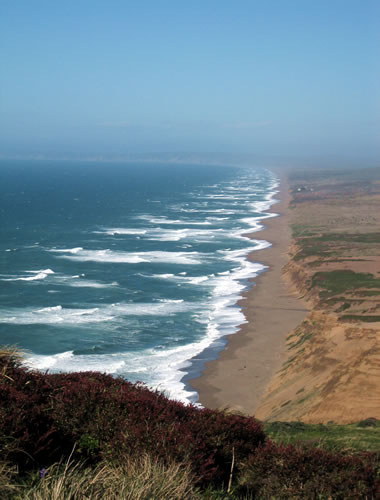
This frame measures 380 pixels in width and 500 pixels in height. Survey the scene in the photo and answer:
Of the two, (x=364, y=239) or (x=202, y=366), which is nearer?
(x=202, y=366)

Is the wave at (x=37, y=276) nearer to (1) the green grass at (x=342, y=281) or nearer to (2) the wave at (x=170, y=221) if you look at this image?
(1) the green grass at (x=342, y=281)

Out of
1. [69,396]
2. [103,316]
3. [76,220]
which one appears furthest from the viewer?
[76,220]

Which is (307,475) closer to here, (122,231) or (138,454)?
(138,454)

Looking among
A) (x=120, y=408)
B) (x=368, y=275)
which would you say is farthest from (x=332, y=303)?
(x=120, y=408)

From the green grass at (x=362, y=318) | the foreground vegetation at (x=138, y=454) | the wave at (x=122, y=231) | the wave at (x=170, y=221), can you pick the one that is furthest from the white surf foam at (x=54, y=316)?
the wave at (x=170, y=221)

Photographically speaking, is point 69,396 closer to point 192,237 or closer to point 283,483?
point 283,483

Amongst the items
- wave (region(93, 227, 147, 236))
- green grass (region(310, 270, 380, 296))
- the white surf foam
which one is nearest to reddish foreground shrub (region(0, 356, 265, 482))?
the white surf foam

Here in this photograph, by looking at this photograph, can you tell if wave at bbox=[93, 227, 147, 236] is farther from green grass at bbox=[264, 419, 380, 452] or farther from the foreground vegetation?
the foreground vegetation
